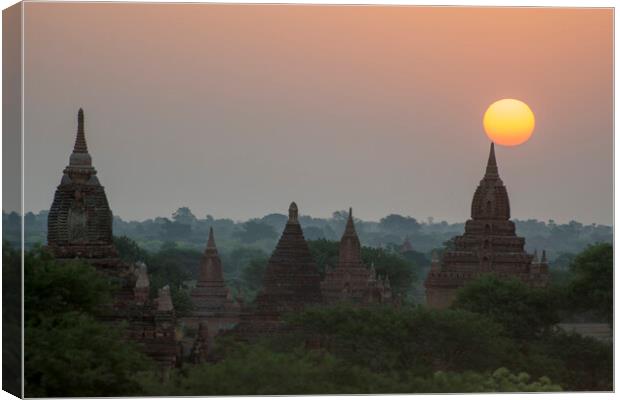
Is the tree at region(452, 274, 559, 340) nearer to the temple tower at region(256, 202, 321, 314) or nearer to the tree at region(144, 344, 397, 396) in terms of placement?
the tree at region(144, 344, 397, 396)

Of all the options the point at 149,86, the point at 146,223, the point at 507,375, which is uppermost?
the point at 149,86

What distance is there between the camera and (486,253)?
1069 inches

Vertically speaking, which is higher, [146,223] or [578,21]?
[578,21]

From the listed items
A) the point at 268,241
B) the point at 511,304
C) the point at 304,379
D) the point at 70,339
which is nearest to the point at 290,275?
the point at 268,241

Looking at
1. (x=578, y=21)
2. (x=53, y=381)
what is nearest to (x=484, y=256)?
(x=578, y=21)

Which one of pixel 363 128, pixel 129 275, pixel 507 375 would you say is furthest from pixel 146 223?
pixel 507 375

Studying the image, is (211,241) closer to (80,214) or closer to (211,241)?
(211,241)

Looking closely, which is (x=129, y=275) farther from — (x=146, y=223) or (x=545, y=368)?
(x=545, y=368)

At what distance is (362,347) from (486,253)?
193 centimetres

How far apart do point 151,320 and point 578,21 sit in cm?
649

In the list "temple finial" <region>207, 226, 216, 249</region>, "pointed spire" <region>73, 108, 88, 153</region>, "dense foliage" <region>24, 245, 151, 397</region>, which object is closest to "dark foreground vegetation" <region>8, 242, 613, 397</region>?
"dense foliage" <region>24, 245, 151, 397</region>

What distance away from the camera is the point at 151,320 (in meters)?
26.6

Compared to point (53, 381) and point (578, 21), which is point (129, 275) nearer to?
point (53, 381)

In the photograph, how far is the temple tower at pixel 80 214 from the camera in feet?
87.0
